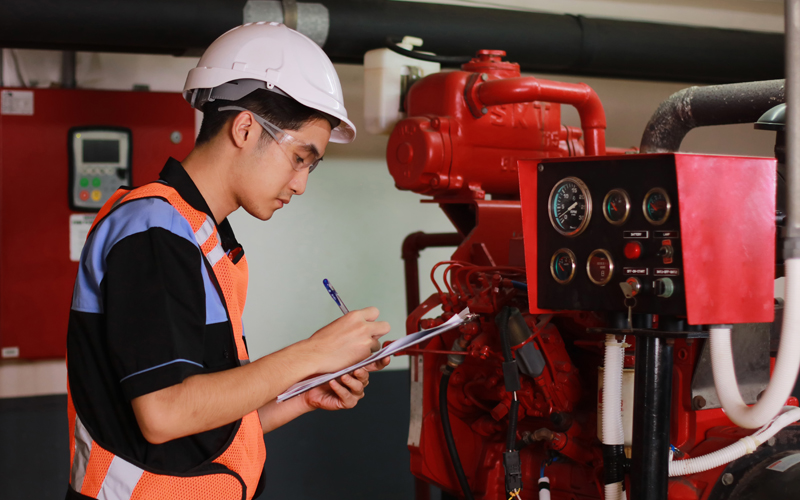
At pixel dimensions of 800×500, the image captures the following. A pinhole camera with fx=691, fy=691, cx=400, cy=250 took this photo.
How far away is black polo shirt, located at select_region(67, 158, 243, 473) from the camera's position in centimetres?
88

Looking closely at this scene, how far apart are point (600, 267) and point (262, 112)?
1.99 feet

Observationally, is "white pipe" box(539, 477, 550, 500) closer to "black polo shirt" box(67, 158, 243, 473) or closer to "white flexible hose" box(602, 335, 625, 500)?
"white flexible hose" box(602, 335, 625, 500)

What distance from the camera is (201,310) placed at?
0.94 metres

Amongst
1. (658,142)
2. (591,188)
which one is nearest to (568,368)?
(591,188)

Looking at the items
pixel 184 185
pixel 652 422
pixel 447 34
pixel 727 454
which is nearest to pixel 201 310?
pixel 184 185

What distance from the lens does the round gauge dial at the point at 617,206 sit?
1.12m

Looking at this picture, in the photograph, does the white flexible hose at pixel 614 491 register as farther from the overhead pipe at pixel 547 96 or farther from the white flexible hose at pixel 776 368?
the overhead pipe at pixel 547 96

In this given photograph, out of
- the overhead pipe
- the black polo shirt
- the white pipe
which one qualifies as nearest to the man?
the black polo shirt

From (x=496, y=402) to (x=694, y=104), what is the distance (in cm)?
86

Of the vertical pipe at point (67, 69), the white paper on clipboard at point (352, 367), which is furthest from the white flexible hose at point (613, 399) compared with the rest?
the vertical pipe at point (67, 69)

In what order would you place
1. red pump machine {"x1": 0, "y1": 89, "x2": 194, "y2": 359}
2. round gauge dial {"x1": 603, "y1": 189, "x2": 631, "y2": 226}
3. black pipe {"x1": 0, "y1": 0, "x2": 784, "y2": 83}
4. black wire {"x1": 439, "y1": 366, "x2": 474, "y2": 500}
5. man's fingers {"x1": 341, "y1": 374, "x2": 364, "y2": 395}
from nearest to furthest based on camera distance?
1. round gauge dial {"x1": 603, "y1": 189, "x2": 631, "y2": 226}
2. man's fingers {"x1": 341, "y1": 374, "x2": 364, "y2": 395}
3. black wire {"x1": 439, "y1": 366, "x2": 474, "y2": 500}
4. black pipe {"x1": 0, "y1": 0, "x2": 784, "y2": 83}
5. red pump machine {"x1": 0, "y1": 89, "x2": 194, "y2": 359}

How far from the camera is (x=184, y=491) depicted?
976mm

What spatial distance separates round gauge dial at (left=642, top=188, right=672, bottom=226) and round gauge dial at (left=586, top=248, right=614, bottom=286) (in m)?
0.10

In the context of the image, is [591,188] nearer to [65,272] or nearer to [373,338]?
[373,338]
